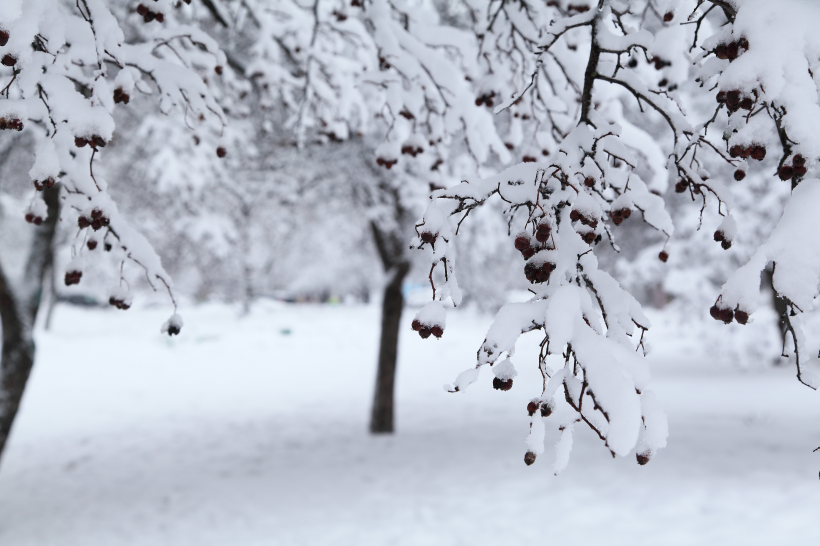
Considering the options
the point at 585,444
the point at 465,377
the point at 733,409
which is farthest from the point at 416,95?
the point at 733,409

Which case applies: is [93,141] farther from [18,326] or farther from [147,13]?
[18,326]

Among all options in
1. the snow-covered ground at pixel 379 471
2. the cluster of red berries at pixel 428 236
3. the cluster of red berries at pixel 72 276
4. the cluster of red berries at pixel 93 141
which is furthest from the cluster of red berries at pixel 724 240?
the snow-covered ground at pixel 379 471

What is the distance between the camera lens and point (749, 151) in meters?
1.49

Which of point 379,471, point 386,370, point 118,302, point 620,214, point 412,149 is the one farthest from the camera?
point 386,370

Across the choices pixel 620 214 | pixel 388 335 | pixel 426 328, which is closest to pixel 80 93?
pixel 426 328

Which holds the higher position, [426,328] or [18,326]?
[426,328]

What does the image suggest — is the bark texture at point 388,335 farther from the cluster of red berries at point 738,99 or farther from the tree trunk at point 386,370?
the cluster of red berries at point 738,99

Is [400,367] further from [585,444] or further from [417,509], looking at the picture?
[417,509]

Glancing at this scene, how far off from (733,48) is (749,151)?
272 millimetres

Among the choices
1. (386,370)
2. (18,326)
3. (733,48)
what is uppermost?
(733,48)

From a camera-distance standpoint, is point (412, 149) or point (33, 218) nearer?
point (33, 218)

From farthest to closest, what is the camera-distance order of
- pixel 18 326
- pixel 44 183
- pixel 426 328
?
pixel 18 326, pixel 44 183, pixel 426 328

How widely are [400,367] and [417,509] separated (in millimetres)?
11778

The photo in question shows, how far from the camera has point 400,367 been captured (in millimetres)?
17281
